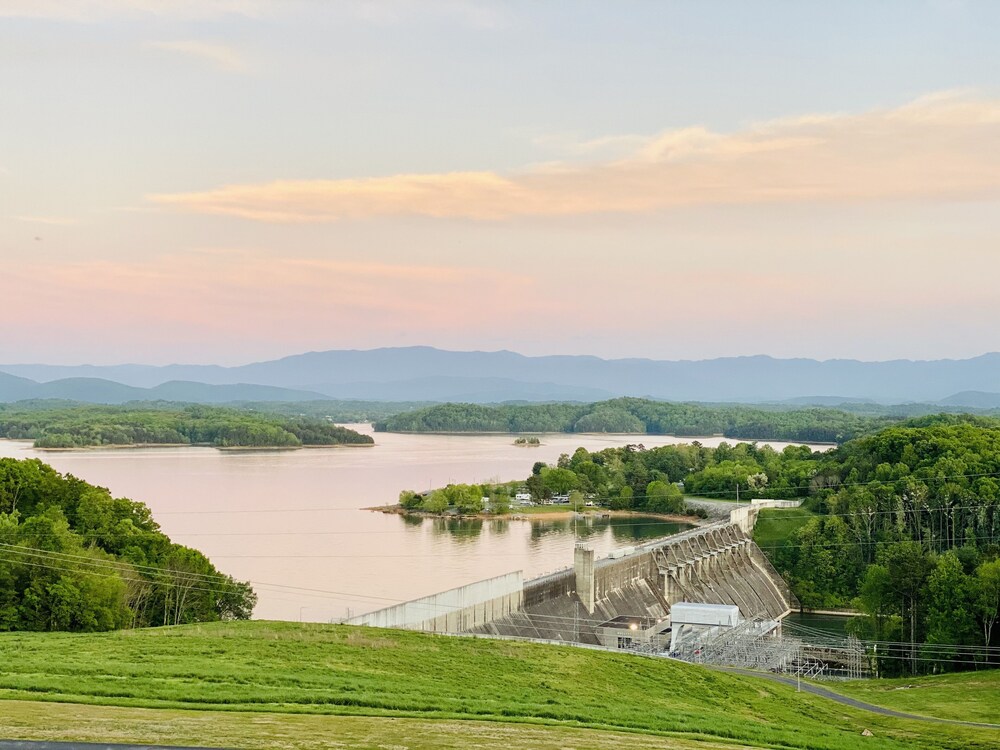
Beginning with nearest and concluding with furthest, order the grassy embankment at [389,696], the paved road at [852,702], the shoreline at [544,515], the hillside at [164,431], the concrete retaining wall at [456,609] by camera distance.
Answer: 1. the grassy embankment at [389,696]
2. the paved road at [852,702]
3. the concrete retaining wall at [456,609]
4. the shoreline at [544,515]
5. the hillside at [164,431]

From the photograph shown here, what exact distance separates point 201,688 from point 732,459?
9157cm

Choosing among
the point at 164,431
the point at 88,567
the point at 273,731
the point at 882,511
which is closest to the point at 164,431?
the point at 164,431

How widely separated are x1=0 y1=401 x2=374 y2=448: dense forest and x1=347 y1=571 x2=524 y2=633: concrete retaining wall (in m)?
119

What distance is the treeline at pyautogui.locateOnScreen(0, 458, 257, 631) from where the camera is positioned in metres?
22.2

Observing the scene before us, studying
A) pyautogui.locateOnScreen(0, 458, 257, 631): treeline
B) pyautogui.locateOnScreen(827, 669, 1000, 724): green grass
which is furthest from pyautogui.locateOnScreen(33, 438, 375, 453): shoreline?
pyautogui.locateOnScreen(827, 669, 1000, 724): green grass

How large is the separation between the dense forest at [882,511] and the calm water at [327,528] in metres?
10.6

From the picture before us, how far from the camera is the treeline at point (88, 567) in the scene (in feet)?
72.7

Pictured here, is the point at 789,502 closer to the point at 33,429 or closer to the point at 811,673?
the point at 811,673

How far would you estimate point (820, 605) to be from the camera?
54.8m

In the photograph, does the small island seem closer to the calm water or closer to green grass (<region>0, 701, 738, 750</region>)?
the calm water

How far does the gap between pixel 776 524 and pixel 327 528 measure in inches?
1164

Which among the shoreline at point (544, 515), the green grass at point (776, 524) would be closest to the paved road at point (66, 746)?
the green grass at point (776, 524)

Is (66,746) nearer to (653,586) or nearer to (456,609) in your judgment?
(456,609)

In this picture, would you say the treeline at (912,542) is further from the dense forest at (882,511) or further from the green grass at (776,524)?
the green grass at (776,524)
